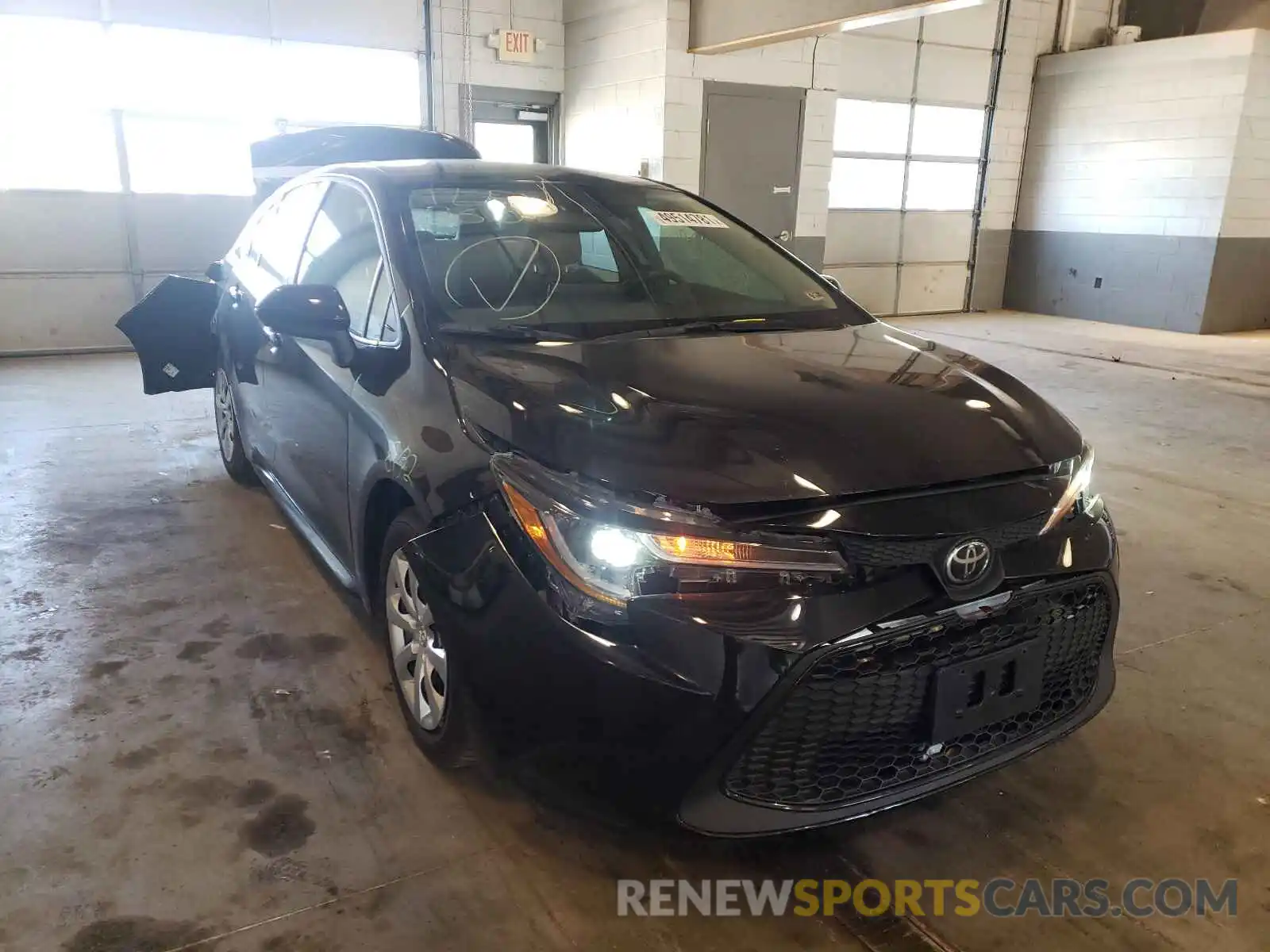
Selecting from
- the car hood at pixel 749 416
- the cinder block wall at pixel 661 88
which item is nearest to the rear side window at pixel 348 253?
the car hood at pixel 749 416

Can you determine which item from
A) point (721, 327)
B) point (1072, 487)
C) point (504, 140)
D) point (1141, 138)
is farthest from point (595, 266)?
point (1141, 138)

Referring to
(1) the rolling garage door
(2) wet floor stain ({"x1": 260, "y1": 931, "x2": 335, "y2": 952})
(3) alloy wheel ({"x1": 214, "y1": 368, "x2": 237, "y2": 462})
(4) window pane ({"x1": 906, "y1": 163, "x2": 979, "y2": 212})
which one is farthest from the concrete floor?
(4) window pane ({"x1": 906, "y1": 163, "x2": 979, "y2": 212})

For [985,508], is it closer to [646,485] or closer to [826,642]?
[826,642]

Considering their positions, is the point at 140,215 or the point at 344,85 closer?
the point at 140,215

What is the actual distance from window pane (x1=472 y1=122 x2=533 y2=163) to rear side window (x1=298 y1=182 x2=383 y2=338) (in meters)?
6.37

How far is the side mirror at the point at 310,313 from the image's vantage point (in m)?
2.29

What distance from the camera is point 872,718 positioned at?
162 centimetres

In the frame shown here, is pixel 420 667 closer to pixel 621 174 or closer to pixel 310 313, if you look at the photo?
pixel 310 313

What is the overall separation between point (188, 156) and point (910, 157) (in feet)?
24.8

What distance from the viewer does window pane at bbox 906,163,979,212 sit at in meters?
11.0

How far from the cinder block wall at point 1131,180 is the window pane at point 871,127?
7.02 feet

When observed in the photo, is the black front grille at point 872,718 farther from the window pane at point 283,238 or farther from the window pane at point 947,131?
the window pane at point 947,131

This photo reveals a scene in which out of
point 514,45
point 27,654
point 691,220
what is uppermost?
point 514,45

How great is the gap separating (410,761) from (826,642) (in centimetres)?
114
